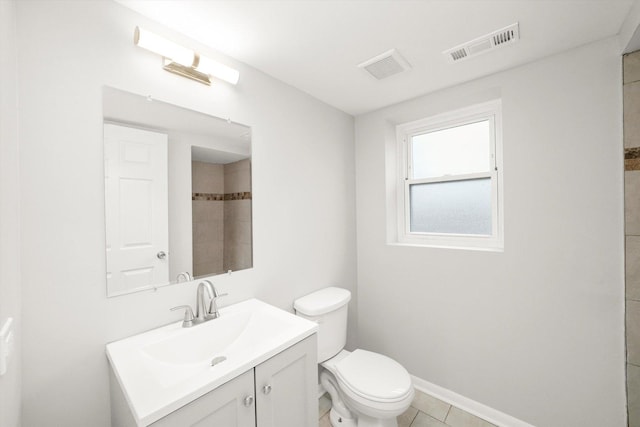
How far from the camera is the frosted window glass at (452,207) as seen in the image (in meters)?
1.88

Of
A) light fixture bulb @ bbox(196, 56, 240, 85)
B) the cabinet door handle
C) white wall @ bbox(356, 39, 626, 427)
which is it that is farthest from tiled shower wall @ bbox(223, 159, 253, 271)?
white wall @ bbox(356, 39, 626, 427)

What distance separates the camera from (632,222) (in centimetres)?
128

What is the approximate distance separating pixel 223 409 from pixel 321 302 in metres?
0.97

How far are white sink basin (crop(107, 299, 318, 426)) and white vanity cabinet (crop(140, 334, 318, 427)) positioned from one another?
1.5 inches

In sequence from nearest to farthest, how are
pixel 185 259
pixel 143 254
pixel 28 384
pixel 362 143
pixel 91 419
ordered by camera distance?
pixel 28 384, pixel 91 419, pixel 143 254, pixel 185 259, pixel 362 143

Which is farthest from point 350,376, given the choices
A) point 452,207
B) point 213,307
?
point 452,207

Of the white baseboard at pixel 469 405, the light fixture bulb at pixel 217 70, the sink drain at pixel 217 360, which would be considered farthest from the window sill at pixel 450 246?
the light fixture bulb at pixel 217 70

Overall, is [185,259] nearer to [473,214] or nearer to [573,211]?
[473,214]

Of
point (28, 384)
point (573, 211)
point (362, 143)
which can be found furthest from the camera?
point (362, 143)

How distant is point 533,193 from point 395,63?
1144mm

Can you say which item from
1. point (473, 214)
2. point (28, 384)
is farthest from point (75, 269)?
point (473, 214)

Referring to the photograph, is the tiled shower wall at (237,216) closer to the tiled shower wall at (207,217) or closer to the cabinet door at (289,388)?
the tiled shower wall at (207,217)

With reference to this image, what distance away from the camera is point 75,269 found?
971 millimetres

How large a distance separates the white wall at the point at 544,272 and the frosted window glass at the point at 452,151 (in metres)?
0.23
